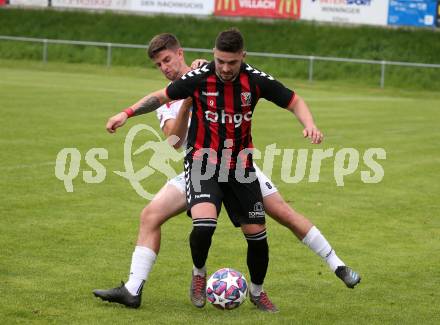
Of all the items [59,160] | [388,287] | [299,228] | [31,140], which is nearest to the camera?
[299,228]

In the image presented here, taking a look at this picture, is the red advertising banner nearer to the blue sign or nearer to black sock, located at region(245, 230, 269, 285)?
the blue sign

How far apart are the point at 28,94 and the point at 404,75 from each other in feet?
A: 53.6

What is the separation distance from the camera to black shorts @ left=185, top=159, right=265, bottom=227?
7.68 m

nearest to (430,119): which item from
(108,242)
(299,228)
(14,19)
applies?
(108,242)

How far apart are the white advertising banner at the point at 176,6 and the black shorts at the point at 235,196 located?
38.0m

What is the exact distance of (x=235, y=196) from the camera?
25.6 ft

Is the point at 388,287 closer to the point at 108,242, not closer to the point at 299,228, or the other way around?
the point at 299,228

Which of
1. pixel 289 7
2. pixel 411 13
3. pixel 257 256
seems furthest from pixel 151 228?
pixel 289 7

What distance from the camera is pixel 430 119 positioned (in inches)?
987

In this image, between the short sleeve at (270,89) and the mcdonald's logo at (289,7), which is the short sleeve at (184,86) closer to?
the short sleeve at (270,89)

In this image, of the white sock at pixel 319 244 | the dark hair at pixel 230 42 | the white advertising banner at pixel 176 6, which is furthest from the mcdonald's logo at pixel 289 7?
the dark hair at pixel 230 42

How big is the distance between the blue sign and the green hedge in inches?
29.9

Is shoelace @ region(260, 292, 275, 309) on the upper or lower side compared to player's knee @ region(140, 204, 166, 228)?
lower

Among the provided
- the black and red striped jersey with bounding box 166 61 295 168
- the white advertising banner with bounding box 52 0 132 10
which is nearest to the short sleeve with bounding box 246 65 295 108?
the black and red striped jersey with bounding box 166 61 295 168
